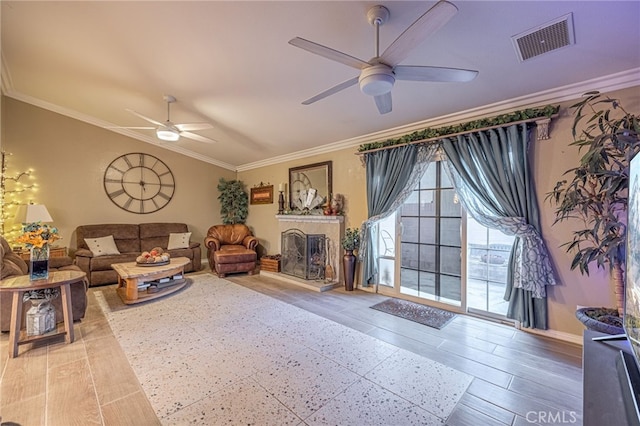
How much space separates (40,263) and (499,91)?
509cm

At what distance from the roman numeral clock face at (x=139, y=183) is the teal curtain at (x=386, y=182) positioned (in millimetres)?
4829

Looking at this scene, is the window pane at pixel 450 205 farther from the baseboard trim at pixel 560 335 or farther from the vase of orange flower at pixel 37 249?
the vase of orange flower at pixel 37 249

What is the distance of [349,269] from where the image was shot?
175 inches

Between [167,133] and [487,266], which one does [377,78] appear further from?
[167,133]

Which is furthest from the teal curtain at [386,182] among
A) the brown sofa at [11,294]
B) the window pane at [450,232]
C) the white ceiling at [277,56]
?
the brown sofa at [11,294]

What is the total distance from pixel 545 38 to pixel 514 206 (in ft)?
5.22

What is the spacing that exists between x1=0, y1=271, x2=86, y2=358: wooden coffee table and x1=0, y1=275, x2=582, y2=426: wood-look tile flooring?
0.34 ft

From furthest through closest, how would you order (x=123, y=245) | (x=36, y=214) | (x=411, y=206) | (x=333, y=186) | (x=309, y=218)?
(x=123, y=245), (x=309, y=218), (x=333, y=186), (x=36, y=214), (x=411, y=206)

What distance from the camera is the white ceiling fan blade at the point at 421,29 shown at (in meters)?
1.39

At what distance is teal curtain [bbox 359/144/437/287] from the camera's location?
381 cm

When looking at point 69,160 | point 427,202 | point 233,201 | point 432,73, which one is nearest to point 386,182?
point 427,202

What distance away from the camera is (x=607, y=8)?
1.89m

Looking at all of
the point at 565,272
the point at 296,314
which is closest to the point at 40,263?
the point at 296,314

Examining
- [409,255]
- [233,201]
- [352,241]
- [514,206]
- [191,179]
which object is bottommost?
[409,255]
